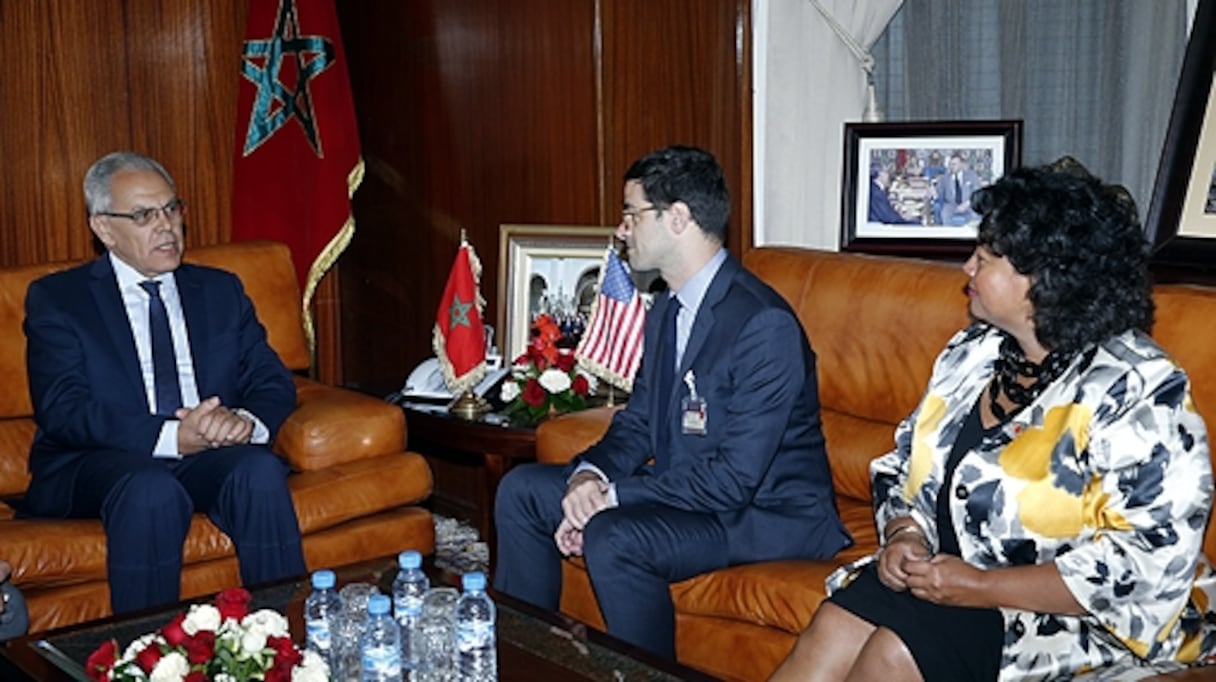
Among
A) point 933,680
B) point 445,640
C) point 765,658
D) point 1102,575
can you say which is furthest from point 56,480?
point 1102,575

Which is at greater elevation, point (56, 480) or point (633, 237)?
point (633, 237)

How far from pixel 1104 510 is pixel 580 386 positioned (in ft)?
5.71

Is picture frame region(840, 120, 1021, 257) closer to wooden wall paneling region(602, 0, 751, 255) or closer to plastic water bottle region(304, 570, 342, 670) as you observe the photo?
wooden wall paneling region(602, 0, 751, 255)

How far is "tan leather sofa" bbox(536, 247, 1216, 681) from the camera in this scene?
2.79 meters

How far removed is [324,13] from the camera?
4887 mm

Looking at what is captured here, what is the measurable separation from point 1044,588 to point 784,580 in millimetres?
639

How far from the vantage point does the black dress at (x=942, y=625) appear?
235 cm

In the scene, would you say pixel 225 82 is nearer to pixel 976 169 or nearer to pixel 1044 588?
pixel 976 169

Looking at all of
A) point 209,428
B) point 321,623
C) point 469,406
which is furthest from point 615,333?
point 321,623

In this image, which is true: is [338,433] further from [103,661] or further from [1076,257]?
[1076,257]

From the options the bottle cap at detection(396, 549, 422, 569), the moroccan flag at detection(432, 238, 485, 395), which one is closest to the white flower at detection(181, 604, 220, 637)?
the bottle cap at detection(396, 549, 422, 569)

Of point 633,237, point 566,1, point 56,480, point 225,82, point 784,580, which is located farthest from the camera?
point 225,82

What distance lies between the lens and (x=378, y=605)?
2281mm

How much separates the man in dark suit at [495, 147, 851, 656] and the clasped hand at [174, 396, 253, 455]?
2.51 ft
